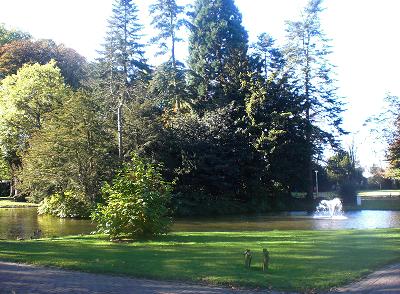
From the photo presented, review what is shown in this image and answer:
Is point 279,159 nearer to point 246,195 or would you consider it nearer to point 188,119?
point 246,195

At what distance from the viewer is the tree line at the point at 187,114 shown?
31.8 metres

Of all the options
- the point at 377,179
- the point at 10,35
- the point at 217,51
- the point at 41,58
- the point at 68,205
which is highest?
the point at 10,35

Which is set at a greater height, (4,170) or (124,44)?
(124,44)

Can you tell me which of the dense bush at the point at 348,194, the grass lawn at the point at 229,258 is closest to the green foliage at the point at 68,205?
the grass lawn at the point at 229,258

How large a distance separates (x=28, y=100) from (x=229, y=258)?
33811 mm

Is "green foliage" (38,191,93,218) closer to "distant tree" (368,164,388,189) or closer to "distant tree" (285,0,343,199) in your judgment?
"distant tree" (285,0,343,199)

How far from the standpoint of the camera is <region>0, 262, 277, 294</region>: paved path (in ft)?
26.7

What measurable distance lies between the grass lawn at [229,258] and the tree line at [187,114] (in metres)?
17.0

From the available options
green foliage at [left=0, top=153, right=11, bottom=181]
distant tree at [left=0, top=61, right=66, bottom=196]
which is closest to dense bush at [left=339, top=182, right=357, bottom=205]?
distant tree at [left=0, top=61, right=66, bottom=196]

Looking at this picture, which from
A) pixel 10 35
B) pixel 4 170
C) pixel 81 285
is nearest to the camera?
pixel 81 285

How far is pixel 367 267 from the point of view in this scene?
10.5 metres

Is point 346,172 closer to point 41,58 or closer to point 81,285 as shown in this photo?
point 41,58

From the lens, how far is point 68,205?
3259 cm

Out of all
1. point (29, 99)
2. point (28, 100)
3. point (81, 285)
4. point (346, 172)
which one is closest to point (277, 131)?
point (29, 99)
